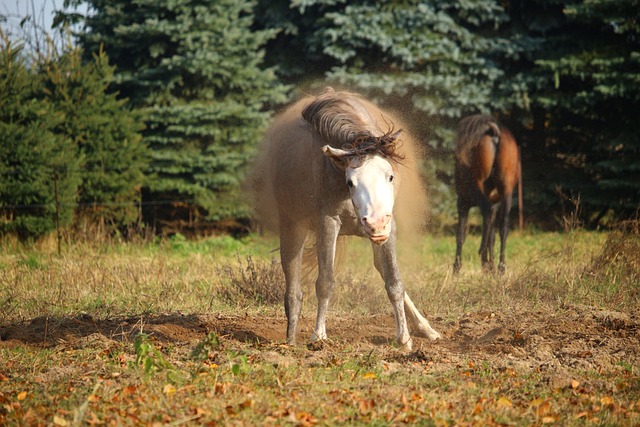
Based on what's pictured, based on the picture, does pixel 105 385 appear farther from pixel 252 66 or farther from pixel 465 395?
pixel 252 66

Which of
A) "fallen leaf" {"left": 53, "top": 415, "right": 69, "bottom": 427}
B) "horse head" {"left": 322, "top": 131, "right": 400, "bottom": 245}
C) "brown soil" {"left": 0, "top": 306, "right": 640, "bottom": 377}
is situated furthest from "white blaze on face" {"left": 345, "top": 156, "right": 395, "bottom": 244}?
"fallen leaf" {"left": 53, "top": 415, "right": 69, "bottom": 427}

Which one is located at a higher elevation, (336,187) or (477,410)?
(336,187)

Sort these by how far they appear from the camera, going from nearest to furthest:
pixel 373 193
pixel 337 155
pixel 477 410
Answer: pixel 477 410, pixel 373 193, pixel 337 155

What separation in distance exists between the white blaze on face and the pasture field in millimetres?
943

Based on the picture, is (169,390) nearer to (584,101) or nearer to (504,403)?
(504,403)

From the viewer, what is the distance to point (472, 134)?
11.0 metres

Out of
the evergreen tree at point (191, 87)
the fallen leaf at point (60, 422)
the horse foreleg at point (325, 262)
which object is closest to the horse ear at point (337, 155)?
the horse foreleg at point (325, 262)

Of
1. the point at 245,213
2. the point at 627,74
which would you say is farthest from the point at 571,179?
the point at 245,213

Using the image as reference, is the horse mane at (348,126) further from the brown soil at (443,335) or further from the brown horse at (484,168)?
the brown horse at (484,168)

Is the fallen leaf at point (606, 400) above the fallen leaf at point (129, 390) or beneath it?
beneath

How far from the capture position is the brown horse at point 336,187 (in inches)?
212

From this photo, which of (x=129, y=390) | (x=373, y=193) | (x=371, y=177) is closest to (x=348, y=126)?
(x=371, y=177)

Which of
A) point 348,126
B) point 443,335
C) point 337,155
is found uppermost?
point 348,126

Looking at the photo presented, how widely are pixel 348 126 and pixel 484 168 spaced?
559cm
